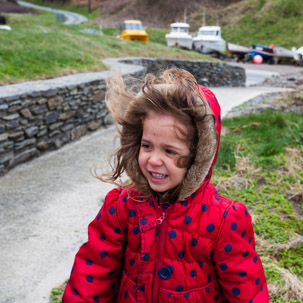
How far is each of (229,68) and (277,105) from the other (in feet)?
27.2

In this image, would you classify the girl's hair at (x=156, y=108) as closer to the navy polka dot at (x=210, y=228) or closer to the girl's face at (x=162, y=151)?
the girl's face at (x=162, y=151)

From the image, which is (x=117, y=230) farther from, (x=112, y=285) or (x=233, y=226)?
(x=233, y=226)

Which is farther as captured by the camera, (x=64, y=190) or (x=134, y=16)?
(x=134, y=16)

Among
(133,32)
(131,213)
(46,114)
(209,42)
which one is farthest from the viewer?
(209,42)

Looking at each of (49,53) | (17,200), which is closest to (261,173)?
(17,200)

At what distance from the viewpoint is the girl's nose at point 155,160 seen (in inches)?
60.1

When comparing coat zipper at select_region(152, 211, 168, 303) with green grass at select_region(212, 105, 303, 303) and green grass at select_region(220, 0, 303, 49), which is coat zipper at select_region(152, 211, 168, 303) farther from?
green grass at select_region(220, 0, 303, 49)

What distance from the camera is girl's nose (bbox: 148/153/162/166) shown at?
153 cm

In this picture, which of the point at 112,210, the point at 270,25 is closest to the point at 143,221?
the point at 112,210

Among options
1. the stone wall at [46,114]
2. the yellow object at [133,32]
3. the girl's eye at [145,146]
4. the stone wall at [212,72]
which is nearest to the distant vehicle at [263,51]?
the yellow object at [133,32]

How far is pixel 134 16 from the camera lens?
41.0 metres

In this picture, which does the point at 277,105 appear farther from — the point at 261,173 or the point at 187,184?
the point at 187,184

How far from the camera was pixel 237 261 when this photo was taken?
152cm

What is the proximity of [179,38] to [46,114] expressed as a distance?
21.5m
